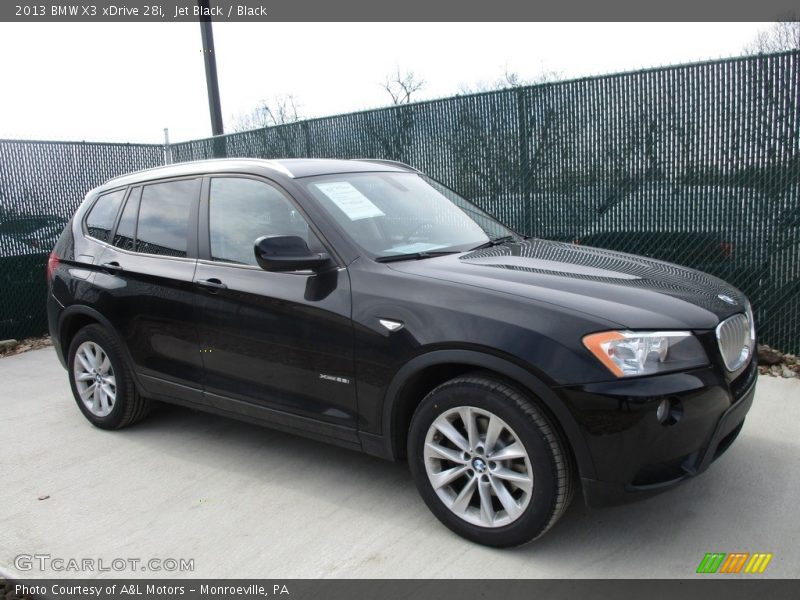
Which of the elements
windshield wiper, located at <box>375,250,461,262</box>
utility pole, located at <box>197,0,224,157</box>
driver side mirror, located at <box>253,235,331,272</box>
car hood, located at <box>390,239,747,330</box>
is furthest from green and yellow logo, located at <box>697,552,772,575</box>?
utility pole, located at <box>197,0,224,157</box>

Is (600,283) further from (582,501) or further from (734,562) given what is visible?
(734,562)

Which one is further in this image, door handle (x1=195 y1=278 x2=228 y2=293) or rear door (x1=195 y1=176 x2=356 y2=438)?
door handle (x1=195 y1=278 x2=228 y2=293)

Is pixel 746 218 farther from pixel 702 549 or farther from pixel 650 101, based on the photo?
pixel 702 549

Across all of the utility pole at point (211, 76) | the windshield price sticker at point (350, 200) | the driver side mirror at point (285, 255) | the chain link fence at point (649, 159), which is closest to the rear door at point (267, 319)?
the driver side mirror at point (285, 255)

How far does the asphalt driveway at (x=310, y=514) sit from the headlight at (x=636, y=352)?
904mm

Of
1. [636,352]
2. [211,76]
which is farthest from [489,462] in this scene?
[211,76]

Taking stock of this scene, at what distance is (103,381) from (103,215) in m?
1.18

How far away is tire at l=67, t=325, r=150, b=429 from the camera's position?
4.61 metres

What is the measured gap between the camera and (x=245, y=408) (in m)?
3.91

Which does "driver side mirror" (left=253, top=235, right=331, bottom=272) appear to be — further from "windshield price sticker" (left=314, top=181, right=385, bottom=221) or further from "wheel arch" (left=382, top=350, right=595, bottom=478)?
"wheel arch" (left=382, top=350, right=595, bottom=478)

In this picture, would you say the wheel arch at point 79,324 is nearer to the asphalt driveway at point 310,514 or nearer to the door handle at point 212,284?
the asphalt driveway at point 310,514

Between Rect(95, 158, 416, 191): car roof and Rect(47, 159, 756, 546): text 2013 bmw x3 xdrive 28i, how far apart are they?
0.7 inches

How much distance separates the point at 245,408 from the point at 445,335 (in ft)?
4.80

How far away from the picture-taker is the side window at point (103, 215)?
188 inches
